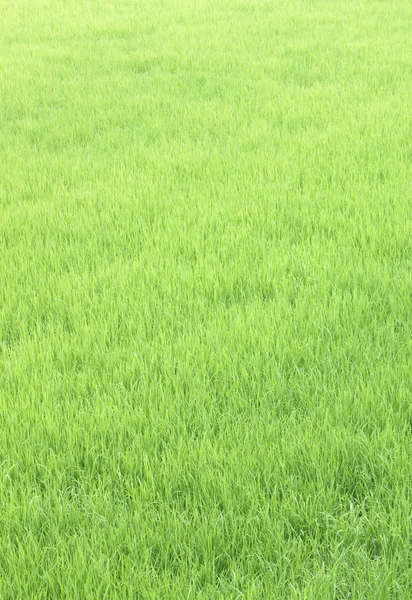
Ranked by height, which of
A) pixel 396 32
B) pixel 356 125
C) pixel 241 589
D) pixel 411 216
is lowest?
pixel 241 589

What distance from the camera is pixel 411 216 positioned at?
11.1 ft

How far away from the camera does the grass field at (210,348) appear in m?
1.59

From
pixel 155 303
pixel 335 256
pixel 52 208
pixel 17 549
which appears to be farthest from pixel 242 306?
pixel 52 208

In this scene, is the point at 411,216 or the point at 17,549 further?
the point at 411,216

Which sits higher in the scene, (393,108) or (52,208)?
(393,108)

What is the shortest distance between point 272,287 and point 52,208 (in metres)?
1.76

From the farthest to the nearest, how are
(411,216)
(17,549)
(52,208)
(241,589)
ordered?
(52,208), (411,216), (17,549), (241,589)

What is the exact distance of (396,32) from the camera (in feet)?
26.1

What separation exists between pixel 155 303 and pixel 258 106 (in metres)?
3.47

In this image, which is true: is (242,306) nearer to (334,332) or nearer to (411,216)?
(334,332)

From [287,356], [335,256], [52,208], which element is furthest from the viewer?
[52,208]

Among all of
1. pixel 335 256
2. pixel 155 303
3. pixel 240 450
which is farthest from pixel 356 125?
pixel 240 450

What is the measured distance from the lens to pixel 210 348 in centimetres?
242

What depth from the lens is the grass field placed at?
62.6 inches
